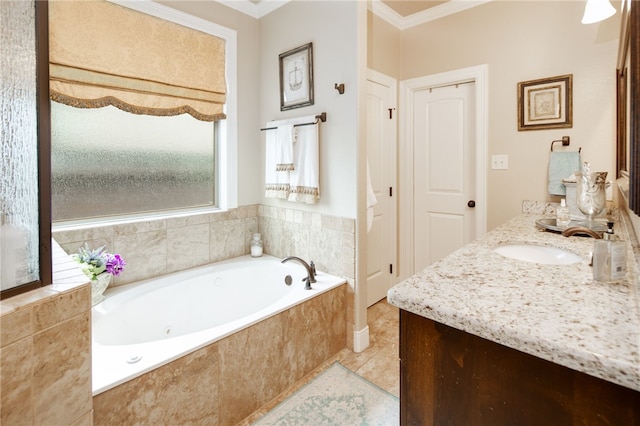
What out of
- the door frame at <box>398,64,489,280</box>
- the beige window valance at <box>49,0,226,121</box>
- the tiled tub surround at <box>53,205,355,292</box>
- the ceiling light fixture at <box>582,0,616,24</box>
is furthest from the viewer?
the door frame at <box>398,64,489,280</box>

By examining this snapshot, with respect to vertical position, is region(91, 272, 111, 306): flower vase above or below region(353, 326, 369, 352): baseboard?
above

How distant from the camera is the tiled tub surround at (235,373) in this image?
1.31m

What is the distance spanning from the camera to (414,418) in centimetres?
82

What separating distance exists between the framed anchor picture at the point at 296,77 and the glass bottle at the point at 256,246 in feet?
3.65

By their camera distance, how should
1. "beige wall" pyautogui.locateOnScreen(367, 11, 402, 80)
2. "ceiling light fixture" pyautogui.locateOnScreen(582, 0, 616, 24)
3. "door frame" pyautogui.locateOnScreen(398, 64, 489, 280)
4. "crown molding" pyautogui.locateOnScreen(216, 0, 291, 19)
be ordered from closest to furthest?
"ceiling light fixture" pyautogui.locateOnScreen(582, 0, 616, 24) < "crown molding" pyautogui.locateOnScreen(216, 0, 291, 19) < "door frame" pyautogui.locateOnScreen(398, 64, 489, 280) < "beige wall" pyautogui.locateOnScreen(367, 11, 402, 80)

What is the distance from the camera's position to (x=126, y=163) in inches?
90.6

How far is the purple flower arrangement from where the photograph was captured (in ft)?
6.02

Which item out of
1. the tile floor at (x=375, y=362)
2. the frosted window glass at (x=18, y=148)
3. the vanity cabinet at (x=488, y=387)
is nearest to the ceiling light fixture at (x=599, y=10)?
the vanity cabinet at (x=488, y=387)

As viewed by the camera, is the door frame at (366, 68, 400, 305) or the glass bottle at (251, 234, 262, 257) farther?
the door frame at (366, 68, 400, 305)

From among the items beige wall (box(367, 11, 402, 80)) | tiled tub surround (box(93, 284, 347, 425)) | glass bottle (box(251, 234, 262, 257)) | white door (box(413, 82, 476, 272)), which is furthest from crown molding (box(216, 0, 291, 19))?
tiled tub surround (box(93, 284, 347, 425))

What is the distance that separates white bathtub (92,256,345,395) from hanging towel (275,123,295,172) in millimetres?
765

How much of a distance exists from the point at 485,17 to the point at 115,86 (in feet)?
9.34

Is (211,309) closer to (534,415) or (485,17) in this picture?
(534,415)

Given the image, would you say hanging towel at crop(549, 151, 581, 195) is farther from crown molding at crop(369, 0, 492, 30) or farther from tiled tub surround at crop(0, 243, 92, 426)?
tiled tub surround at crop(0, 243, 92, 426)
